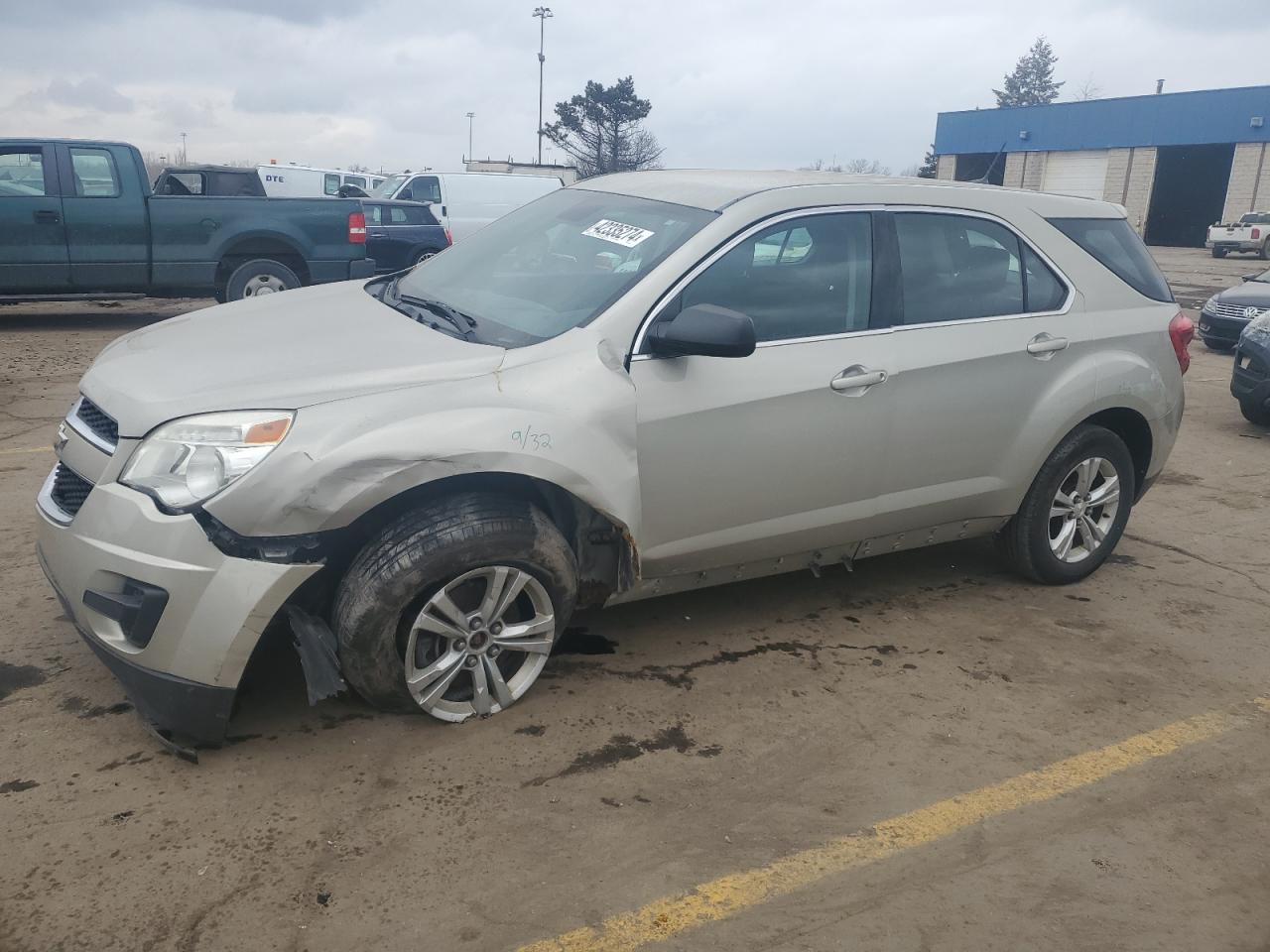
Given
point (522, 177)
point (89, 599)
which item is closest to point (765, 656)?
point (89, 599)

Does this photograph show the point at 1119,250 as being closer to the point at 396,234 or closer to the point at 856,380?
the point at 856,380

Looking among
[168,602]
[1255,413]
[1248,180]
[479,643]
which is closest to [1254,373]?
[1255,413]

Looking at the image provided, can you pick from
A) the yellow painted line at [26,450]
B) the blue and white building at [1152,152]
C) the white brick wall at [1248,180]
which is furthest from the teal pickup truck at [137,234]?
the white brick wall at [1248,180]

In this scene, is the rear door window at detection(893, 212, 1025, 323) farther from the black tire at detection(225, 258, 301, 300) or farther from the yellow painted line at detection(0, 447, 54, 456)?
the black tire at detection(225, 258, 301, 300)

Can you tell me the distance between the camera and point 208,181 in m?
12.9

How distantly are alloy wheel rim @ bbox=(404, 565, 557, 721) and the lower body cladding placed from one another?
1.57 ft

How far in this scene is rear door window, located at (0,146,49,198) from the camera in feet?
35.2

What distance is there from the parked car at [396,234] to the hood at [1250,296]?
10.7 metres

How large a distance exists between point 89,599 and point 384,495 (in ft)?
2.93

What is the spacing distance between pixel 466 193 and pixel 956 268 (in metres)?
16.7

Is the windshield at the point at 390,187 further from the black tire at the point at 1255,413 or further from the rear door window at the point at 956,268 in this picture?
the rear door window at the point at 956,268

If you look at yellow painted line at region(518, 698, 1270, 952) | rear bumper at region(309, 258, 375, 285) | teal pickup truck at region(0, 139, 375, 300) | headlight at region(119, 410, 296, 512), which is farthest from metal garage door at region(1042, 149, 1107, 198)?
headlight at region(119, 410, 296, 512)

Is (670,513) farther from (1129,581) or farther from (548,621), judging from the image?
(1129,581)

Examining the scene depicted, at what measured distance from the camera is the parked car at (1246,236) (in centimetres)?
3222
